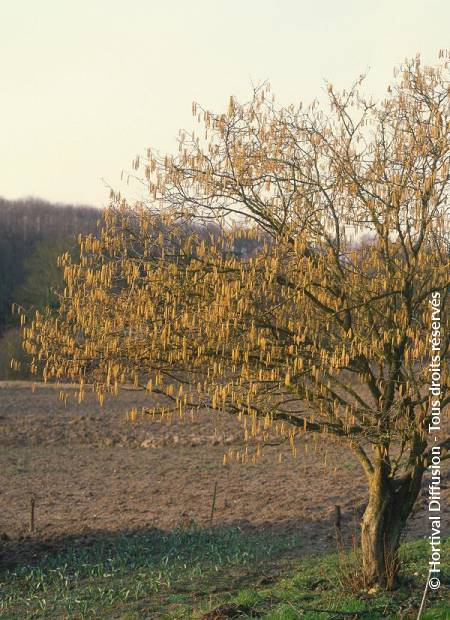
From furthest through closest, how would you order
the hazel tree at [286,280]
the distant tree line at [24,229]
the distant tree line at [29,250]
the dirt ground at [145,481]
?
the distant tree line at [24,229]
the distant tree line at [29,250]
the dirt ground at [145,481]
the hazel tree at [286,280]

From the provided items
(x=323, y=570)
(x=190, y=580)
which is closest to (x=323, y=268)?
(x=323, y=570)

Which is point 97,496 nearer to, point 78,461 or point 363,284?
point 78,461

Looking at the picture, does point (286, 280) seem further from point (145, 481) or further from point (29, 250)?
point (29, 250)

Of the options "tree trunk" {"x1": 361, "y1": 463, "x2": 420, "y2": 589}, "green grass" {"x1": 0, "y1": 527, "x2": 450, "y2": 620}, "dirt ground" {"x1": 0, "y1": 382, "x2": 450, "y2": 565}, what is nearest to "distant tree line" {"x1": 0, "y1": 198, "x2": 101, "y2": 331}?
"dirt ground" {"x1": 0, "y1": 382, "x2": 450, "y2": 565}

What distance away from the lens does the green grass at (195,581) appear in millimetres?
10703

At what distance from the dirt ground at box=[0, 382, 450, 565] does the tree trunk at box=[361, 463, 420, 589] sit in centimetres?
95

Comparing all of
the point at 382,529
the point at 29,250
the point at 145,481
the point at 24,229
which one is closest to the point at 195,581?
the point at 382,529

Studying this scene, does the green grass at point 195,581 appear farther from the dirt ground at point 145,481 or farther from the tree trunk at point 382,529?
the dirt ground at point 145,481

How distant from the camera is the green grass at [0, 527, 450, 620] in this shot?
35.1 feet

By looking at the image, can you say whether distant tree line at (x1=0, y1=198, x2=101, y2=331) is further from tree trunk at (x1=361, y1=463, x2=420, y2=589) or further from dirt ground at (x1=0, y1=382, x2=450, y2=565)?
tree trunk at (x1=361, y1=463, x2=420, y2=589)

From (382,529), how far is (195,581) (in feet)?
12.2

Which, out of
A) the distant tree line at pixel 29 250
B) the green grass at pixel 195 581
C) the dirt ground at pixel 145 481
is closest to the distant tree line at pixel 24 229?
the distant tree line at pixel 29 250

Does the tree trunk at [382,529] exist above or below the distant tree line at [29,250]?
below

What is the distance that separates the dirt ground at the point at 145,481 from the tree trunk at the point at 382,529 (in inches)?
37.3
